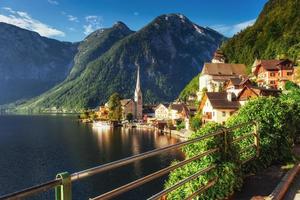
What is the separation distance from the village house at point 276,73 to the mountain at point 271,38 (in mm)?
14194

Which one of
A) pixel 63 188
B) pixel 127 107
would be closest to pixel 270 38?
pixel 127 107

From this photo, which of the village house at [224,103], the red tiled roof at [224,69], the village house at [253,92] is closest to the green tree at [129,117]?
the red tiled roof at [224,69]

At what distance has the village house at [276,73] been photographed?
90.7 meters

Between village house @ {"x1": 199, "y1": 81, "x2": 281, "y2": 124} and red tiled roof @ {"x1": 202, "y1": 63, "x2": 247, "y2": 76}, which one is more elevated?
red tiled roof @ {"x1": 202, "y1": 63, "x2": 247, "y2": 76}

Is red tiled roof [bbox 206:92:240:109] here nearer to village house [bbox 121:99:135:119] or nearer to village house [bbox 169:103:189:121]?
village house [bbox 169:103:189:121]

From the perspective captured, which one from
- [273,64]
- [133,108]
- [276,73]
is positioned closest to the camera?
[276,73]

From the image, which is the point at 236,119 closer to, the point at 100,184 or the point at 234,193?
the point at 234,193

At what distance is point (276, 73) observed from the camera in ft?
305

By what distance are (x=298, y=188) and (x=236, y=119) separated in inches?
137

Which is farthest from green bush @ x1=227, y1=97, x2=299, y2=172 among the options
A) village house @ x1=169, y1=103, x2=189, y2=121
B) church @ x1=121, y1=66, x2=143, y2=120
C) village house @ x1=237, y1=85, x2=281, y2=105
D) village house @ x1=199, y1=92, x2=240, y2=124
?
→ church @ x1=121, y1=66, x2=143, y2=120

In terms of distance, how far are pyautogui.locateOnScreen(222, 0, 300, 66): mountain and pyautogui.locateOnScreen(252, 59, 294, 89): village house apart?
14.2 m

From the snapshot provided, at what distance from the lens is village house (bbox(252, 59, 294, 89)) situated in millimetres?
90688

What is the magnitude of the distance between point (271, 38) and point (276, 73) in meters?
48.9

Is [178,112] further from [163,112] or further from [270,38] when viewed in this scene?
[270,38]
